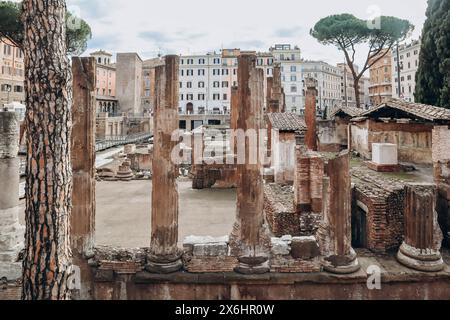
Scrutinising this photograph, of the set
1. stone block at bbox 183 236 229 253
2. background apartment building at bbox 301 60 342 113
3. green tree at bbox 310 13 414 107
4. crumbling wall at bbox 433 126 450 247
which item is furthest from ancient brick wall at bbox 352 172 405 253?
background apartment building at bbox 301 60 342 113

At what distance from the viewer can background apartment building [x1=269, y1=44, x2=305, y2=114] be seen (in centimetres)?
6066

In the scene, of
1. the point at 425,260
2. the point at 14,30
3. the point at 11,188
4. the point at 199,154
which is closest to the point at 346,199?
the point at 425,260

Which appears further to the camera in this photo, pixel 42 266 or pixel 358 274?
pixel 358 274

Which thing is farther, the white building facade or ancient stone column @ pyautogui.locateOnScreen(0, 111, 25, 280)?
the white building facade

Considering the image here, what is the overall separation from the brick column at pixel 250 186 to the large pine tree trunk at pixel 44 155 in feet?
9.96

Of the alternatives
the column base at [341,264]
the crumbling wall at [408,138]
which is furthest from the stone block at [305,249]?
the crumbling wall at [408,138]

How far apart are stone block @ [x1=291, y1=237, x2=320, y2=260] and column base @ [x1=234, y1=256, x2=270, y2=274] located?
604 millimetres

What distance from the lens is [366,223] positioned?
24.8 ft

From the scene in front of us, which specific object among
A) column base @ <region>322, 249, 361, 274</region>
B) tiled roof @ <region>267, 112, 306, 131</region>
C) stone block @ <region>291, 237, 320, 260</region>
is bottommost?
column base @ <region>322, 249, 361, 274</region>

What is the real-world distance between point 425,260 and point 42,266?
6.04 m

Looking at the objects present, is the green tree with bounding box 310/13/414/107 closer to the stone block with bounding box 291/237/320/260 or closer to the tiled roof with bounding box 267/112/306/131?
the tiled roof with bounding box 267/112/306/131

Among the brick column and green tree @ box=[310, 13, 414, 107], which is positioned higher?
green tree @ box=[310, 13, 414, 107]
